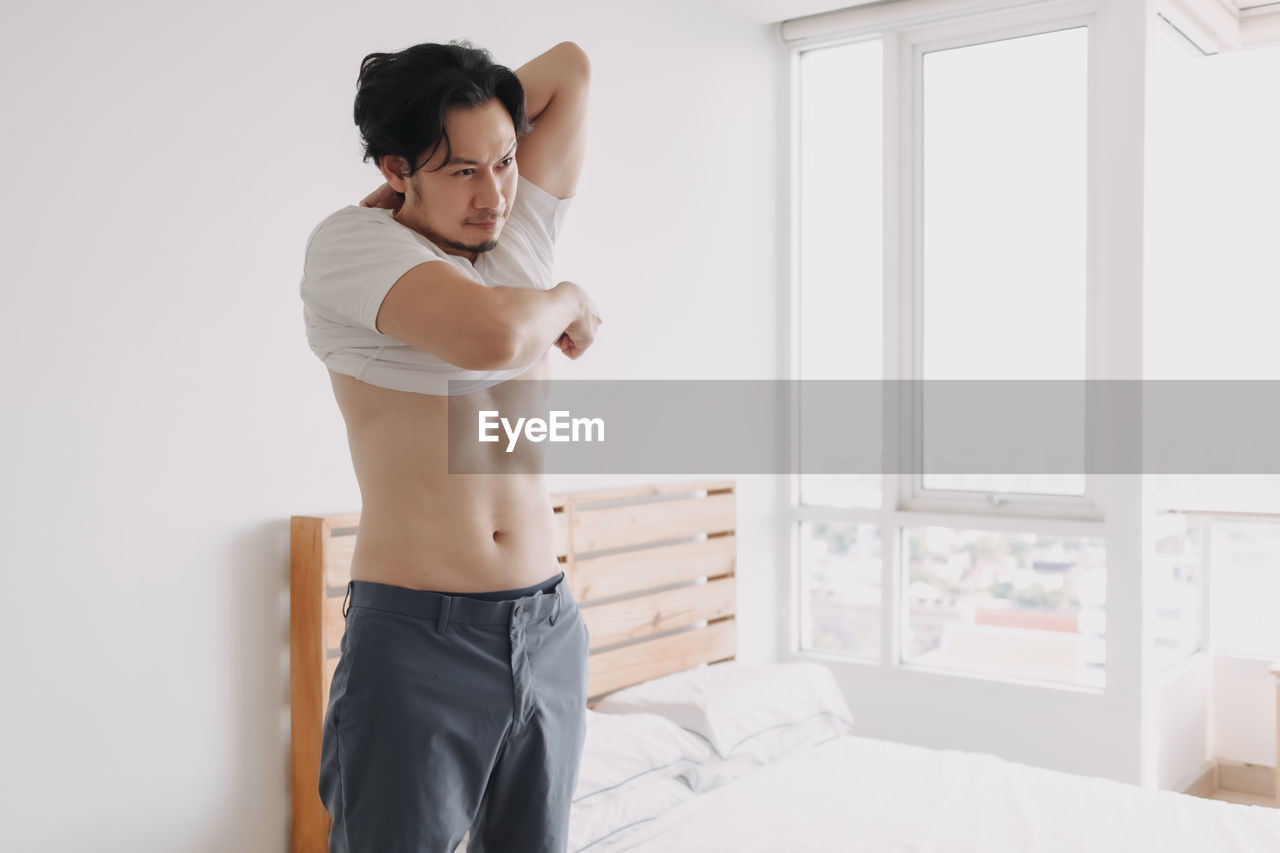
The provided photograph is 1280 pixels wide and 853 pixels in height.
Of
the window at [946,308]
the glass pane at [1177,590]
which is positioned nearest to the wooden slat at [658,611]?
the window at [946,308]

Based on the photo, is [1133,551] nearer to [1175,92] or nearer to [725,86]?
[1175,92]

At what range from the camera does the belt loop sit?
1146 millimetres

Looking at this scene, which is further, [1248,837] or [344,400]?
[1248,837]

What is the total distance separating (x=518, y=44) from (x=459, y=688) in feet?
6.08

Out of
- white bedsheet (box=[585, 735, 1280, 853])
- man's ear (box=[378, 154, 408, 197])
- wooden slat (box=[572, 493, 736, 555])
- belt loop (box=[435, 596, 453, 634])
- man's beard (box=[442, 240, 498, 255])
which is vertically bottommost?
white bedsheet (box=[585, 735, 1280, 853])

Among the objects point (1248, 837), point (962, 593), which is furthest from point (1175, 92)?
point (1248, 837)

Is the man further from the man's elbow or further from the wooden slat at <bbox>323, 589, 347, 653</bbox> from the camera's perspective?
the wooden slat at <bbox>323, 589, 347, 653</bbox>

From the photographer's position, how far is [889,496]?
3383mm

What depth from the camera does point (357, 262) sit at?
112 cm

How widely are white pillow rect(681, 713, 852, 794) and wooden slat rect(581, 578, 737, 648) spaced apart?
1.46 ft

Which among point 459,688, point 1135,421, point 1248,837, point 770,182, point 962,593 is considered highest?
point 770,182

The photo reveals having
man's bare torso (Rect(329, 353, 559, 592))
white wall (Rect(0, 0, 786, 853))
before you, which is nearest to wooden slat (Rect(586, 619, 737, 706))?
white wall (Rect(0, 0, 786, 853))

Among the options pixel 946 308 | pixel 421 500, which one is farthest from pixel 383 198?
pixel 946 308

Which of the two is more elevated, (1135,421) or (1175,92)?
(1175,92)
